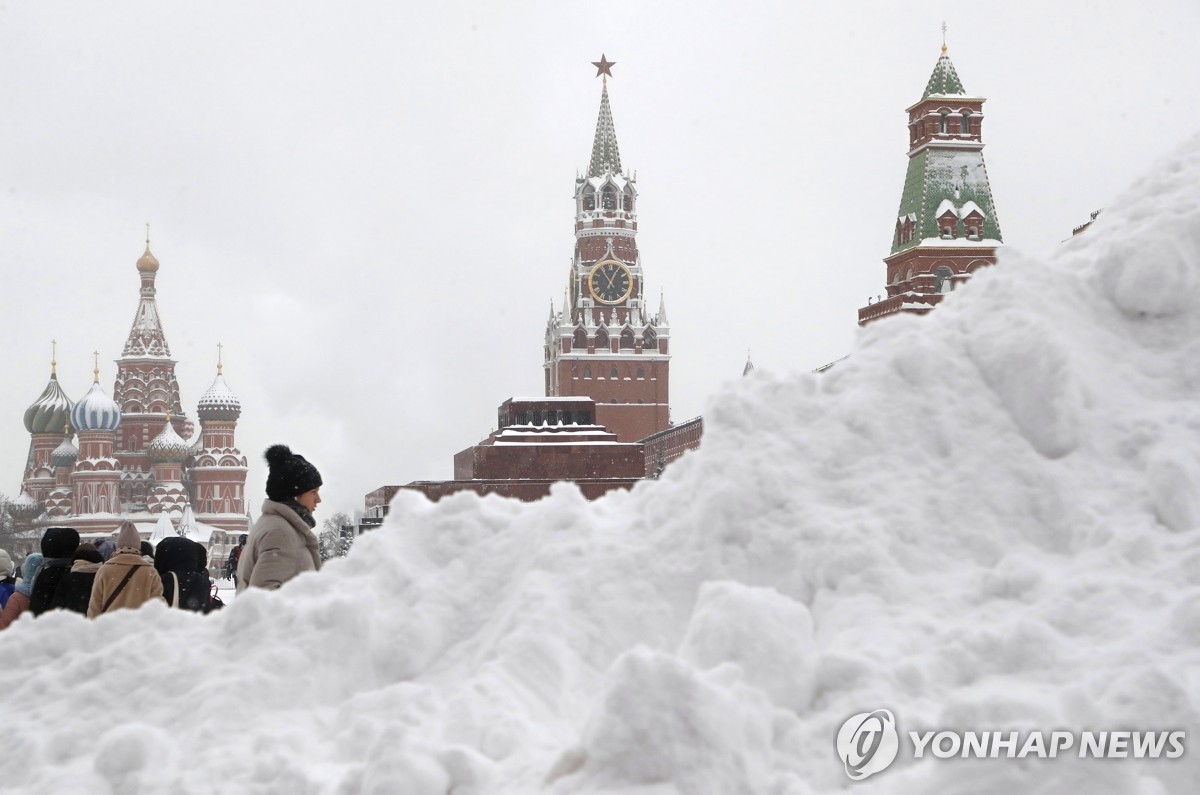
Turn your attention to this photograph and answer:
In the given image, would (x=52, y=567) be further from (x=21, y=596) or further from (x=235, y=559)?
(x=235, y=559)

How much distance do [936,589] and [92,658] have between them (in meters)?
2.44

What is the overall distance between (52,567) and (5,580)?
92 cm

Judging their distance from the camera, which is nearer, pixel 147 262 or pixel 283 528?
pixel 283 528

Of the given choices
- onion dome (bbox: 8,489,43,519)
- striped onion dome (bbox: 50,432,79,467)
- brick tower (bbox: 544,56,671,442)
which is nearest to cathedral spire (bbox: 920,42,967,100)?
brick tower (bbox: 544,56,671,442)

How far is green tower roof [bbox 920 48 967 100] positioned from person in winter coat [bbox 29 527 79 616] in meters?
51.0

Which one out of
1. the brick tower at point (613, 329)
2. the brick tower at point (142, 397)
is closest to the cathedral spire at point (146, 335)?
the brick tower at point (142, 397)

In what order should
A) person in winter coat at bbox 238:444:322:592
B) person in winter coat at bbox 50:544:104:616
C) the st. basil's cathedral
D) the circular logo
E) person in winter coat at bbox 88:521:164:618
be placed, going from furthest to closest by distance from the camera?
1. the st. basil's cathedral
2. person in winter coat at bbox 50:544:104:616
3. person in winter coat at bbox 88:521:164:618
4. person in winter coat at bbox 238:444:322:592
5. the circular logo

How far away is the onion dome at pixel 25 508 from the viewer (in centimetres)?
8975

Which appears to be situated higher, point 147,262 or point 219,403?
point 147,262

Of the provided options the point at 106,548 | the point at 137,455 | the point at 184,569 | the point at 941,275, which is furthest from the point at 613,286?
the point at 184,569

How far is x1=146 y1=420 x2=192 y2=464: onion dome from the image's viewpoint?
285ft

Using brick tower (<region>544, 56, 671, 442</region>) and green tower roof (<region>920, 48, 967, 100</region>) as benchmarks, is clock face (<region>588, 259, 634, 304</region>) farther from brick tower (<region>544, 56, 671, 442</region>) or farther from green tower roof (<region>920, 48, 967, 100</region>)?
green tower roof (<region>920, 48, 967, 100</region>)

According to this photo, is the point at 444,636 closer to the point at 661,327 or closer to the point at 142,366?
the point at 661,327

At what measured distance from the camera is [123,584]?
597 cm
